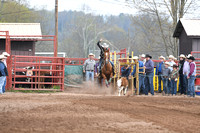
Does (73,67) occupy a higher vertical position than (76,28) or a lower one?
lower

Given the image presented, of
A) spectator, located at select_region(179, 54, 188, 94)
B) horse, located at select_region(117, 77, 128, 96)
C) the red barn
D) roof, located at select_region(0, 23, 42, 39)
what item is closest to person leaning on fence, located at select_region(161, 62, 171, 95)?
spectator, located at select_region(179, 54, 188, 94)

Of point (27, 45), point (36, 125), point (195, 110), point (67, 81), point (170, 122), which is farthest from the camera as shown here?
point (27, 45)

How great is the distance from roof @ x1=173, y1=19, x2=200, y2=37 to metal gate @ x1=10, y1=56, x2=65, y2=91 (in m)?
10.9

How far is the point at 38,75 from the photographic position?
21188 mm

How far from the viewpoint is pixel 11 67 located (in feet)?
67.2

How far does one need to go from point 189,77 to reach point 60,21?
85056 mm

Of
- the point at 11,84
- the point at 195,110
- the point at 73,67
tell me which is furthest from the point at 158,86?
the point at 195,110

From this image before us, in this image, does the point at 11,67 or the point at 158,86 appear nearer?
the point at 11,67

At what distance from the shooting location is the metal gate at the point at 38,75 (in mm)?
20453

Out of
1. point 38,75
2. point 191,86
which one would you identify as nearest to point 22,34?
point 38,75

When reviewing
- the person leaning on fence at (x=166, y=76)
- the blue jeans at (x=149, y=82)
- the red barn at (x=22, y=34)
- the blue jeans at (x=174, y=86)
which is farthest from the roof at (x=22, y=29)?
the blue jeans at (x=174, y=86)

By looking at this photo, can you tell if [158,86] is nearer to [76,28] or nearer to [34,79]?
[34,79]

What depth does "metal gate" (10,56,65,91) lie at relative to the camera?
20453 millimetres

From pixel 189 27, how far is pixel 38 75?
13316 millimetres
